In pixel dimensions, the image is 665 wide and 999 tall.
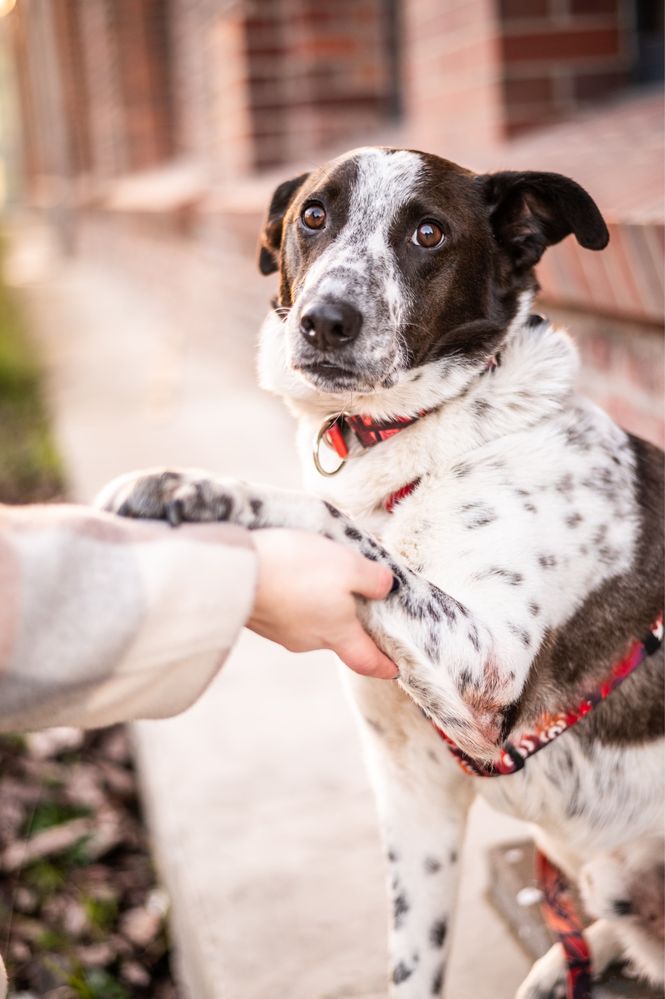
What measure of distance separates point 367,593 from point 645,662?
0.63m

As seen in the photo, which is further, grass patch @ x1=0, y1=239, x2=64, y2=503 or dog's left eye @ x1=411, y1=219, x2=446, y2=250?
grass patch @ x1=0, y1=239, x2=64, y2=503

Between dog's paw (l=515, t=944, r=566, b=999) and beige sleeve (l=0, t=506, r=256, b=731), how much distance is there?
1095 mm

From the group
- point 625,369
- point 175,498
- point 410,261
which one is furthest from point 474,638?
point 625,369

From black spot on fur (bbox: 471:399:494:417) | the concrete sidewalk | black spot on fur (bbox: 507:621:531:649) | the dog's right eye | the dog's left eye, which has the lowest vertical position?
the concrete sidewalk

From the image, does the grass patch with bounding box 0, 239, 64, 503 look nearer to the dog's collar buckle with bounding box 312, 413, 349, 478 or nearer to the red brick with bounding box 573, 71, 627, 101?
the red brick with bounding box 573, 71, 627, 101

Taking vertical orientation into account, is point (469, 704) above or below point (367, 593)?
below

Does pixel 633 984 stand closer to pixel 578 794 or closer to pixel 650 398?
pixel 578 794

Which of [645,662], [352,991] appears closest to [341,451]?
[645,662]

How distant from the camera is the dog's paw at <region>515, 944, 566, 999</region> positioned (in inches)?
77.5

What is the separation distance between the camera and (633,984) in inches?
78.5

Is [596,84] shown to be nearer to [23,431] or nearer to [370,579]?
[370,579]

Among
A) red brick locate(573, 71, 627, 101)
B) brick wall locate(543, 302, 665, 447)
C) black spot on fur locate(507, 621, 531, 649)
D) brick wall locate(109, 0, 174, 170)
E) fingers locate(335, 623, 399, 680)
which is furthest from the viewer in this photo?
brick wall locate(109, 0, 174, 170)

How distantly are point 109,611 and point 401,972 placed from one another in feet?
3.52

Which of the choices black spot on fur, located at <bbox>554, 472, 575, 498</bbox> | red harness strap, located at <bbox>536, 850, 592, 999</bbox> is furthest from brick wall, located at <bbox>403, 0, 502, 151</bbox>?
red harness strap, located at <bbox>536, 850, 592, 999</bbox>
